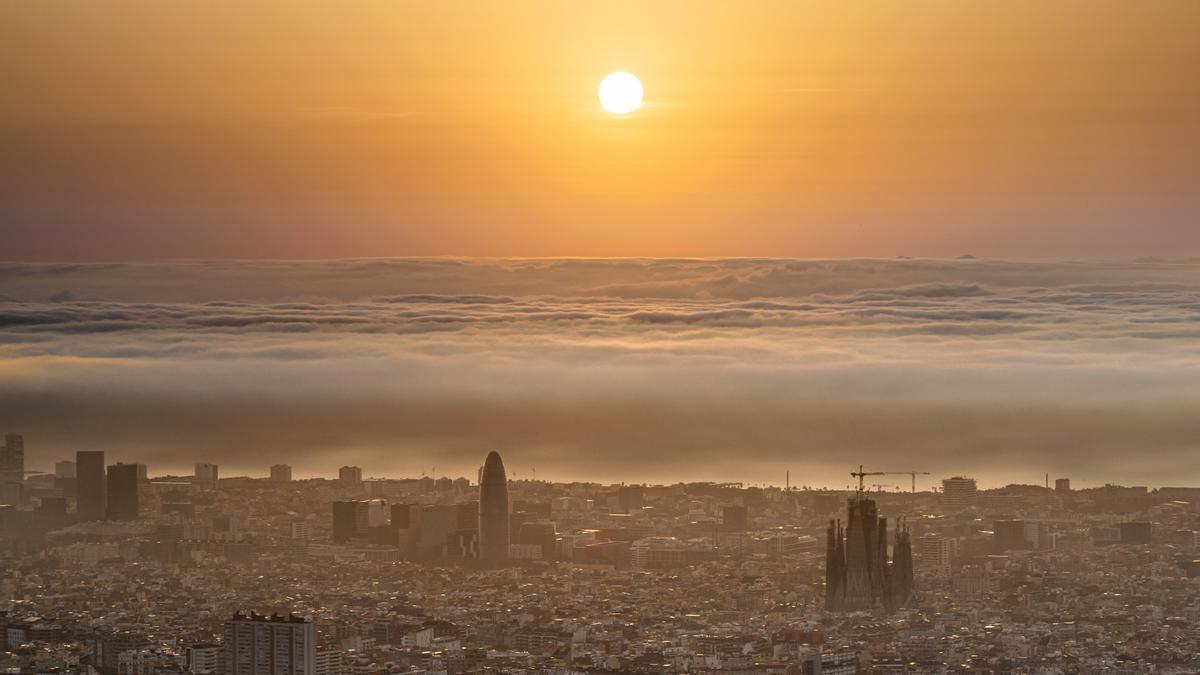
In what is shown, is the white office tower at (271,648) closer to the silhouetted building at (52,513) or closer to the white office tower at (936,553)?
the silhouetted building at (52,513)

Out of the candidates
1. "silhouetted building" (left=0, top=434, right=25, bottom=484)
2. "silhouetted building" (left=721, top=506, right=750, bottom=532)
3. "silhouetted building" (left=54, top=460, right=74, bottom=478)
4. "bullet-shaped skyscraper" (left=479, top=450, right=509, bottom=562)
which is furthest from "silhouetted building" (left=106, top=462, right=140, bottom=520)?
"silhouetted building" (left=721, top=506, right=750, bottom=532)

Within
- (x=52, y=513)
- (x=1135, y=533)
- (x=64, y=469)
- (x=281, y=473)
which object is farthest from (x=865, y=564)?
(x=64, y=469)

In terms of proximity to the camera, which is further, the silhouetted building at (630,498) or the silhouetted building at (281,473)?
the silhouetted building at (281,473)

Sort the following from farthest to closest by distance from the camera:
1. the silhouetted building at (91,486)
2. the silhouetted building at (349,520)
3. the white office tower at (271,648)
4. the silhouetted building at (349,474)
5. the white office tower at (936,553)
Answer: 1. the silhouetted building at (349,474)
2. the silhouetted building at (349,520)
3. the silhouetted building at (91,486)
4. the white office tower at (936,553)
5. the white office tower at (271,648)

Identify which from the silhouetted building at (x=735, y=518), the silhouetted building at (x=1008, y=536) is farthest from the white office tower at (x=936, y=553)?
the silhouetted building at (x=735, y=518)

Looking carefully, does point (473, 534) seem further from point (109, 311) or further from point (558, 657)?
point (558, 657)

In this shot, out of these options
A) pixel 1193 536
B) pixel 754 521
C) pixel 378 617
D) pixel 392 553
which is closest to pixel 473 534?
pixel 392 553

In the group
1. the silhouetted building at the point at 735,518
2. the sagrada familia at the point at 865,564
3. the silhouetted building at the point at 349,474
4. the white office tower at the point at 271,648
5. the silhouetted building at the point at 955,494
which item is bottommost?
the white office tower at the point at 271,648
